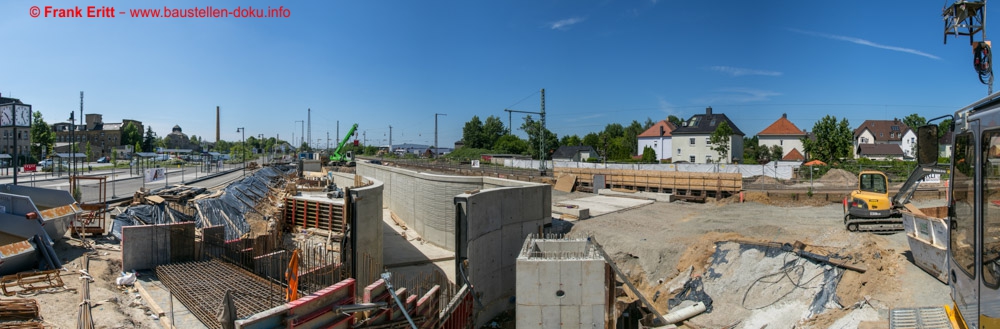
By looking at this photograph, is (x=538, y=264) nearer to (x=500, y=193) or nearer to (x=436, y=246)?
(x=500, y=193)

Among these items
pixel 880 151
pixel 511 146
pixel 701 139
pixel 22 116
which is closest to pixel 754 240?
pixel 22 116

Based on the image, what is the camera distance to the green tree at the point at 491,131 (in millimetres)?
109938

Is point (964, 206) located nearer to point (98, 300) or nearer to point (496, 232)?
point (496, 232)

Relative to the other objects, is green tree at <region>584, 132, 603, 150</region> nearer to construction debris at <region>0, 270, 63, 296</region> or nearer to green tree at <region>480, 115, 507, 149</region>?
green tree at <region>480, 115, 507, 149</region>

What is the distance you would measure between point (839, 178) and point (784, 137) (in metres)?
30.0

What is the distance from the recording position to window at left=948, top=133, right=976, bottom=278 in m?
3.74

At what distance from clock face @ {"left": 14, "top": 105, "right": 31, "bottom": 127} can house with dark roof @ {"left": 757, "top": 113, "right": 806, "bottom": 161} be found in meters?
62.2

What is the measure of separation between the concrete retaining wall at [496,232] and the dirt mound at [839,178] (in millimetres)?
22463

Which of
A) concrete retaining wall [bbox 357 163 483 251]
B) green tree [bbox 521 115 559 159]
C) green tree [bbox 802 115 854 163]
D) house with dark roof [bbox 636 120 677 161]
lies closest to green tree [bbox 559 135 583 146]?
green tree [bbox 521 115 559 159]

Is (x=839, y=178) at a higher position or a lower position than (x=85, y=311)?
higher

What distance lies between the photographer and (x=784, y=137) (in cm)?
5756

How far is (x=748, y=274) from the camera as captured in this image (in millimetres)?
14008

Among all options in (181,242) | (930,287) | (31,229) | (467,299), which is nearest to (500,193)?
(467,299)

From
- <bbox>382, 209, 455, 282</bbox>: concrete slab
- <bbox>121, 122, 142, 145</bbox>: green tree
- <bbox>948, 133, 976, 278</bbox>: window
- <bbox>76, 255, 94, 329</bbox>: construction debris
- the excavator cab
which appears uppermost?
<bbox>121, 122, 142, 145</bbox>: green tree
